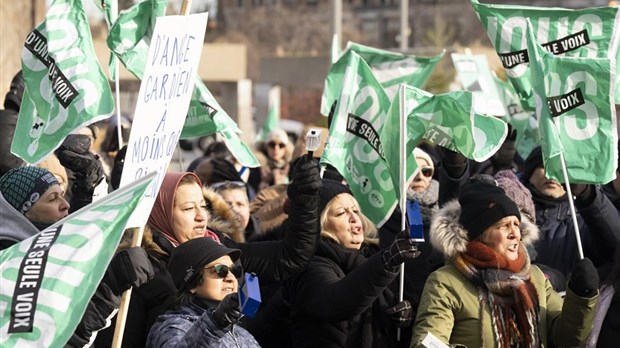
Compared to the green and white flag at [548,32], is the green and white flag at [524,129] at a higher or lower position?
lower

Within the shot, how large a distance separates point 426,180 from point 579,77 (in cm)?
136

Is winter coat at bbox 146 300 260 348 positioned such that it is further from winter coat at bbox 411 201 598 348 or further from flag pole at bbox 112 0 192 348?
winter coat at bbox 411 201 598 348

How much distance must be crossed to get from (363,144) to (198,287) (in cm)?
182

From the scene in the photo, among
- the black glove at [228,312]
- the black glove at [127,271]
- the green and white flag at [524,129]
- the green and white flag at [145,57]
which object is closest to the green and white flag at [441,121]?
the green and white flag at [145,57]

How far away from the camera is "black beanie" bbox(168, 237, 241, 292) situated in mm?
5371

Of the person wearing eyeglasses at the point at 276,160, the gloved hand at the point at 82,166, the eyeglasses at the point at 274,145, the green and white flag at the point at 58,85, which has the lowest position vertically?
the person wearing eyeglasses at the point at 276,160

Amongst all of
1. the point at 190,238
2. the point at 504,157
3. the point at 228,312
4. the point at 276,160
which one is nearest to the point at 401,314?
the point at 190,238

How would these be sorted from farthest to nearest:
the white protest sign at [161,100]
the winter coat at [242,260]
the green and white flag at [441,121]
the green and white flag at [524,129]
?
1. the green and white flag at [524,129]
2. the green and white flag at [441,121]
3. the winter coat at [242,260]
4. the white protest sign at [161,100]

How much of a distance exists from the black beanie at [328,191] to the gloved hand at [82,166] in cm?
104

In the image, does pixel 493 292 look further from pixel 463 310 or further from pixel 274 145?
pixel 274 145

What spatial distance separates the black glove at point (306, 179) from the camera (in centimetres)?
604

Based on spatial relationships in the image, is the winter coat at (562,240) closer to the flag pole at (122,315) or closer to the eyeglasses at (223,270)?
the eyeglasses at (223,270)

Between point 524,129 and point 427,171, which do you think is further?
point 524,129

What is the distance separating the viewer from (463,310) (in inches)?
233
